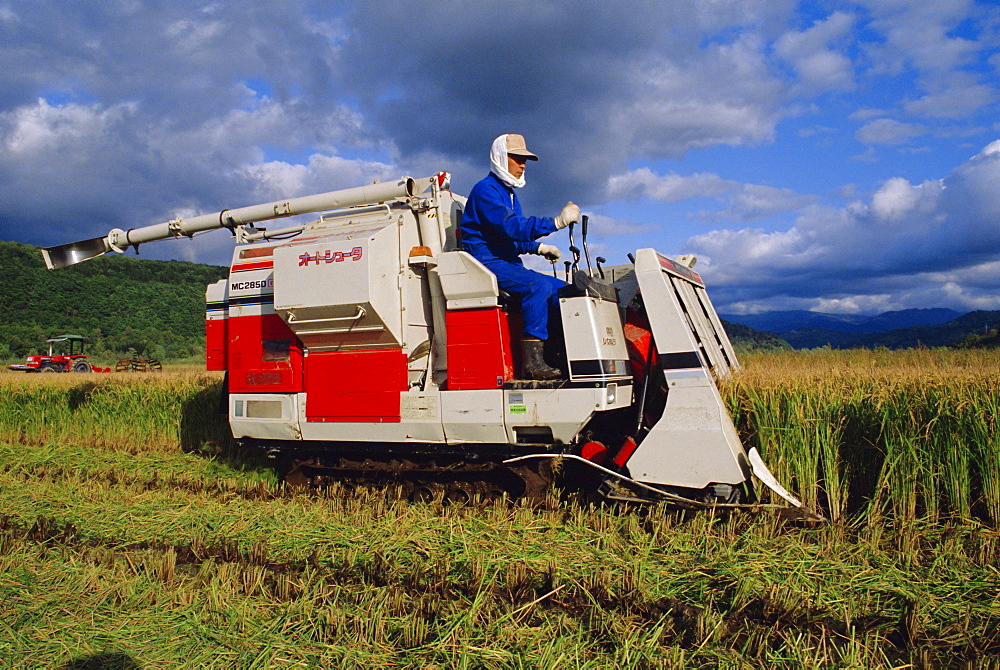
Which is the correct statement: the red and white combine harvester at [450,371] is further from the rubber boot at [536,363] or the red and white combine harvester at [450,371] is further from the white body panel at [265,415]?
the rubber boot at [536,363]

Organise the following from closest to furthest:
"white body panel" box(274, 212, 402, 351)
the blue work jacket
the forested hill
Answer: the blue work jacket
"white body panel" box(274, 212, 402, 351)
the forested hill

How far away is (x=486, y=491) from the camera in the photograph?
584 centimetres

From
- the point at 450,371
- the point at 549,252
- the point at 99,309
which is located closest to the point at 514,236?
the point at 549,252

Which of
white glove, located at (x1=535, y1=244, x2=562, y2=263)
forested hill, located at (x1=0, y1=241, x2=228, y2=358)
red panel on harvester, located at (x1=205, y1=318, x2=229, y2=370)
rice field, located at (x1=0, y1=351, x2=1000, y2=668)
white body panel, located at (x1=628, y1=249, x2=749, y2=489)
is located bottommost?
rice field, located at (x1=0, y1=351, x2=1000, y2=668)

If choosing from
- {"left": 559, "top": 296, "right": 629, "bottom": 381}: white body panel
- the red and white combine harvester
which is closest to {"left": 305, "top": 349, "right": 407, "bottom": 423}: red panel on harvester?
the red and white combine harvester

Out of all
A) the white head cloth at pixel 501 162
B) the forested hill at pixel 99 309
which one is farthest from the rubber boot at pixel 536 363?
the forested hill at pixel 99 309

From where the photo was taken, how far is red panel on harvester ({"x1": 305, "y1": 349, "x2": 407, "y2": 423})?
Answer: 6027mm

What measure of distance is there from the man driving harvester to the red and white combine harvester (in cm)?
20

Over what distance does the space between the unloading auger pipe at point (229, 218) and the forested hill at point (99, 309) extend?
40806 millimetres

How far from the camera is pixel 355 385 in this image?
6.20m

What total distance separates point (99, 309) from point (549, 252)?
2522 inches

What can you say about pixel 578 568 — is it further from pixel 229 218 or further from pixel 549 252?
pixel 229 218

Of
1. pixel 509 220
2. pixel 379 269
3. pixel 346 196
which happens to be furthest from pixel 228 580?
pixel 346 196

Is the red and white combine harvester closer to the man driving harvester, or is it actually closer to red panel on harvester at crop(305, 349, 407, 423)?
red panel on harvester at crop(305, 349, 407, 423)
